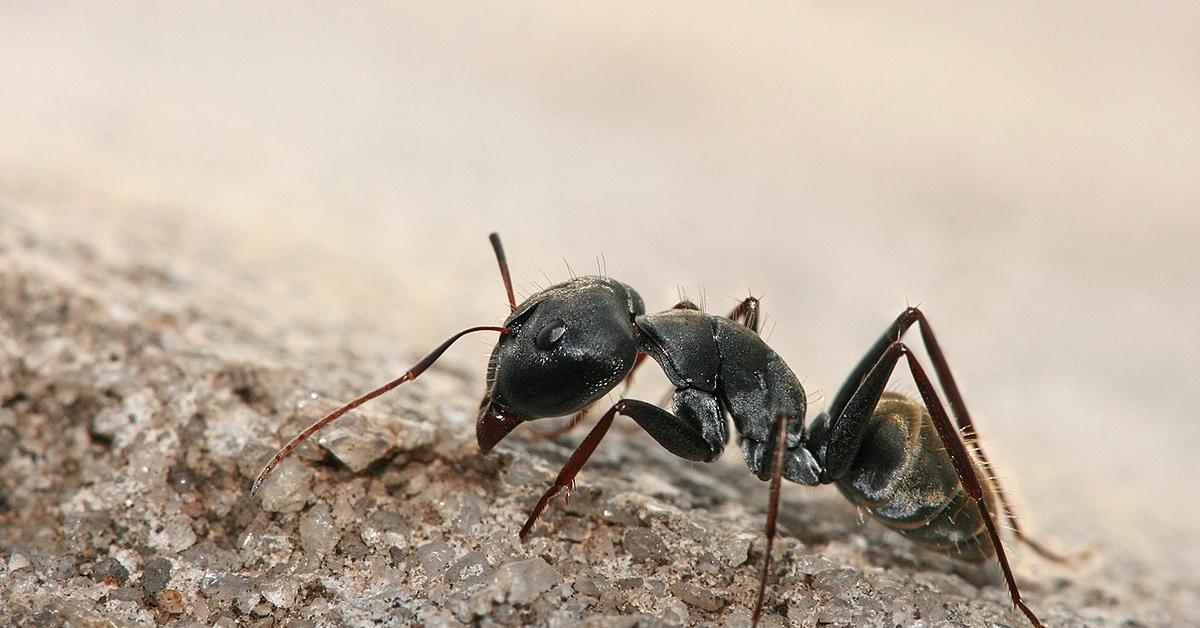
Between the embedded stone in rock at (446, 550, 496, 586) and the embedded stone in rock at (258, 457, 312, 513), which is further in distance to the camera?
the embedded stone in rock at (258, 457, 312, 513)

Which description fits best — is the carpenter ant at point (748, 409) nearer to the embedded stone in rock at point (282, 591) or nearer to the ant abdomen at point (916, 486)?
the ant abdomen at point (916, 486)

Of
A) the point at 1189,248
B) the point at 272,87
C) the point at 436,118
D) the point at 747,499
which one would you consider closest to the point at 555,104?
the point at 436,118

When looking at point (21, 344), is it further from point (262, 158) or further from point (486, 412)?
point (262, 158)

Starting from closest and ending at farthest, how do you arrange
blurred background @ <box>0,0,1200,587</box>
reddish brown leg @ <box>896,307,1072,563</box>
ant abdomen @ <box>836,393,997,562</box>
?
ant abdomen @ <box>836,393,997,562</box>
reddish brown leg @ <box>896,307,1072,563</box>
blurred background @ <box>0,0,1200,587</box>

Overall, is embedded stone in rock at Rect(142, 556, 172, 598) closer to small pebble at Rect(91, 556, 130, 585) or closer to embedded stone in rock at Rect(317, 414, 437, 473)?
small pebble at Rect(91, 556, 130, 585)

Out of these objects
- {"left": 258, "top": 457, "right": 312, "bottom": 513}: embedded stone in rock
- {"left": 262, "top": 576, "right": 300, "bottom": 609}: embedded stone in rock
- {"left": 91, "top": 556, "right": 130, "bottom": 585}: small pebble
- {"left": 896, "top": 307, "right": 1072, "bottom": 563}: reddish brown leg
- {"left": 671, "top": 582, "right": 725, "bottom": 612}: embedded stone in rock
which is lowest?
{"left": 91, "top": 556, "right": 130, "bottom": 585}: small pebble

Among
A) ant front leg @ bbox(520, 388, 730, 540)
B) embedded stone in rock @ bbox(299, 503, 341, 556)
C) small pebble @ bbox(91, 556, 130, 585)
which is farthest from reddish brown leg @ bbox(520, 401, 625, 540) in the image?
small pebble @ bbox(91, 556, 130, 585)
